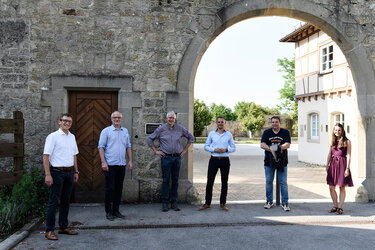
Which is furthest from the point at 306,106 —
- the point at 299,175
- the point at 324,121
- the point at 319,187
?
the point at 319,187

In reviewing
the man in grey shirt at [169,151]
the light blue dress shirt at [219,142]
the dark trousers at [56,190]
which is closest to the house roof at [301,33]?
the light blue dress shirt at [219,142]

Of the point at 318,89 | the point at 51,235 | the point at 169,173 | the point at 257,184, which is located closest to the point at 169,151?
the point at 169,173

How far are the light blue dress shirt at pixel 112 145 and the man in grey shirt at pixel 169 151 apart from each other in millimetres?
618

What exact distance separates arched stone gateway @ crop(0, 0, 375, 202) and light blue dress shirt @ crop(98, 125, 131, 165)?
993 millimetres

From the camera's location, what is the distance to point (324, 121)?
46.4 ft

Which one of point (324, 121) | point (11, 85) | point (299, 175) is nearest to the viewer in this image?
point (11, 85)

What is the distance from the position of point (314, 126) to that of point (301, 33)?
4489mm

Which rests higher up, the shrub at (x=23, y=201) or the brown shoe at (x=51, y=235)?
the shrub at (x=23, y=201)

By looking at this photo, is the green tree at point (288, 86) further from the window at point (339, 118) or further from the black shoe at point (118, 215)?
the black shoe at point (118, 215)

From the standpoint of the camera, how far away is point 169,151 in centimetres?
580

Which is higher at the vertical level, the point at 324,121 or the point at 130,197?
the point at 324,121

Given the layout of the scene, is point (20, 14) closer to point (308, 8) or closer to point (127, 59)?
point (127, 59)

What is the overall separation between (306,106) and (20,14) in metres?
13.1

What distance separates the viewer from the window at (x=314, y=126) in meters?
15.2
